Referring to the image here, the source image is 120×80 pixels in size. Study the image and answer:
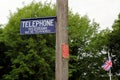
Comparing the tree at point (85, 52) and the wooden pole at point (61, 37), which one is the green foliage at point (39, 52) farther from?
the wooden pole at point (61, 37)

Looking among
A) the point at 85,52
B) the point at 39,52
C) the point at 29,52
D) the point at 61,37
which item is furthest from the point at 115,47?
the point at 61,37

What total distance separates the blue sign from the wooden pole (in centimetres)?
16

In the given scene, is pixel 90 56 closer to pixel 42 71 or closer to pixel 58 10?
pixel 42 71

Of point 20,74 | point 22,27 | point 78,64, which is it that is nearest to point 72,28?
point 78,64

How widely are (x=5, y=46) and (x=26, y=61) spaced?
472 centimetres

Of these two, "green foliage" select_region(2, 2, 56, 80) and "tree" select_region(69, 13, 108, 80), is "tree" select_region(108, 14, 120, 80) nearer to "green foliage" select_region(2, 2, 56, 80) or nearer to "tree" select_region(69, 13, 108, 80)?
"tree" select_region(69, 13, 108, 80)

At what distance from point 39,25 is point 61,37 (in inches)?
22.2

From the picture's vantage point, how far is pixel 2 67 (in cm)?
4722

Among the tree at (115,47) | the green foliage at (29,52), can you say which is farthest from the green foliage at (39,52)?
the tree at (115,47)

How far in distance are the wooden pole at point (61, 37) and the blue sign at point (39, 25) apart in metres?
0.16

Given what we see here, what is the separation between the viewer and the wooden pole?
809 centimetres

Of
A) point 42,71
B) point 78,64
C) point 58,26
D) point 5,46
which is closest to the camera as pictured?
point 58,26

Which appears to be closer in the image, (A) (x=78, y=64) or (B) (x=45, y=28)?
(B) (x=45, y=28)

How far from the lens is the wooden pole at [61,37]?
8.09 m
